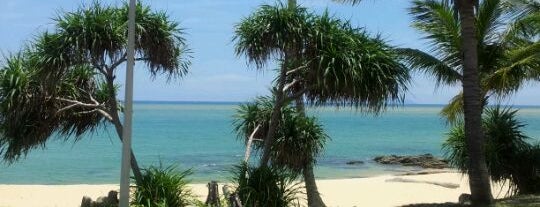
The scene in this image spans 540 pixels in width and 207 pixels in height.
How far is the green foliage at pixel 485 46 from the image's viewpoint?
14.8 metres

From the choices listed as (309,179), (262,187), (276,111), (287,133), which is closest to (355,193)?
(309,179)

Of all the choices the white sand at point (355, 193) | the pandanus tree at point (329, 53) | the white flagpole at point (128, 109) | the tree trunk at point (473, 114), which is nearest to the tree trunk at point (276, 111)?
the pandanus tree at point (329, 53)

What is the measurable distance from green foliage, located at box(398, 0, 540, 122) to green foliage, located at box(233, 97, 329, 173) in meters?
2.62

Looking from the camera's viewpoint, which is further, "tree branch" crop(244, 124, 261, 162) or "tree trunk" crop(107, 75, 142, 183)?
"tree branch" crop(244, 124, 261, 162)

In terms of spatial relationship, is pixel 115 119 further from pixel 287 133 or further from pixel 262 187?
pixel 287 133

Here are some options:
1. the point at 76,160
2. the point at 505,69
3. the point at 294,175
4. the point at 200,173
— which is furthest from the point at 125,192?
the point at 76,160

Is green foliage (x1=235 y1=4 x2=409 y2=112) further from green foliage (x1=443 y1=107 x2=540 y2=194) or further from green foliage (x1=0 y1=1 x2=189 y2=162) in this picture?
green foliage (x1=443 y1=107 x2=540 y2=194)

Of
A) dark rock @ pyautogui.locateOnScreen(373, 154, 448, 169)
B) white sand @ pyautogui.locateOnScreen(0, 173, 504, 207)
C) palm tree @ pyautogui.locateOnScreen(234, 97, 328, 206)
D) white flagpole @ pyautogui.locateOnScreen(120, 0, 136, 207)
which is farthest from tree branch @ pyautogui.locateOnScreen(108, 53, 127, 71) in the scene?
dark rock @ pyautogui.locateOnScreen(373, 154, 448, 169)

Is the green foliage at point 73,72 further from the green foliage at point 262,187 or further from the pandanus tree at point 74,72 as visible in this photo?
the green foliage at point 262,187

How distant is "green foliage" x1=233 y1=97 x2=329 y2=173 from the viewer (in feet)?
43.5

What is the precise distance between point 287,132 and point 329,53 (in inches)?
104

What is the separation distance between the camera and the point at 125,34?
11.5 m

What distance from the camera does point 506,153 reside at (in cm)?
1686

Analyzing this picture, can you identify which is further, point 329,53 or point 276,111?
point 276,111
